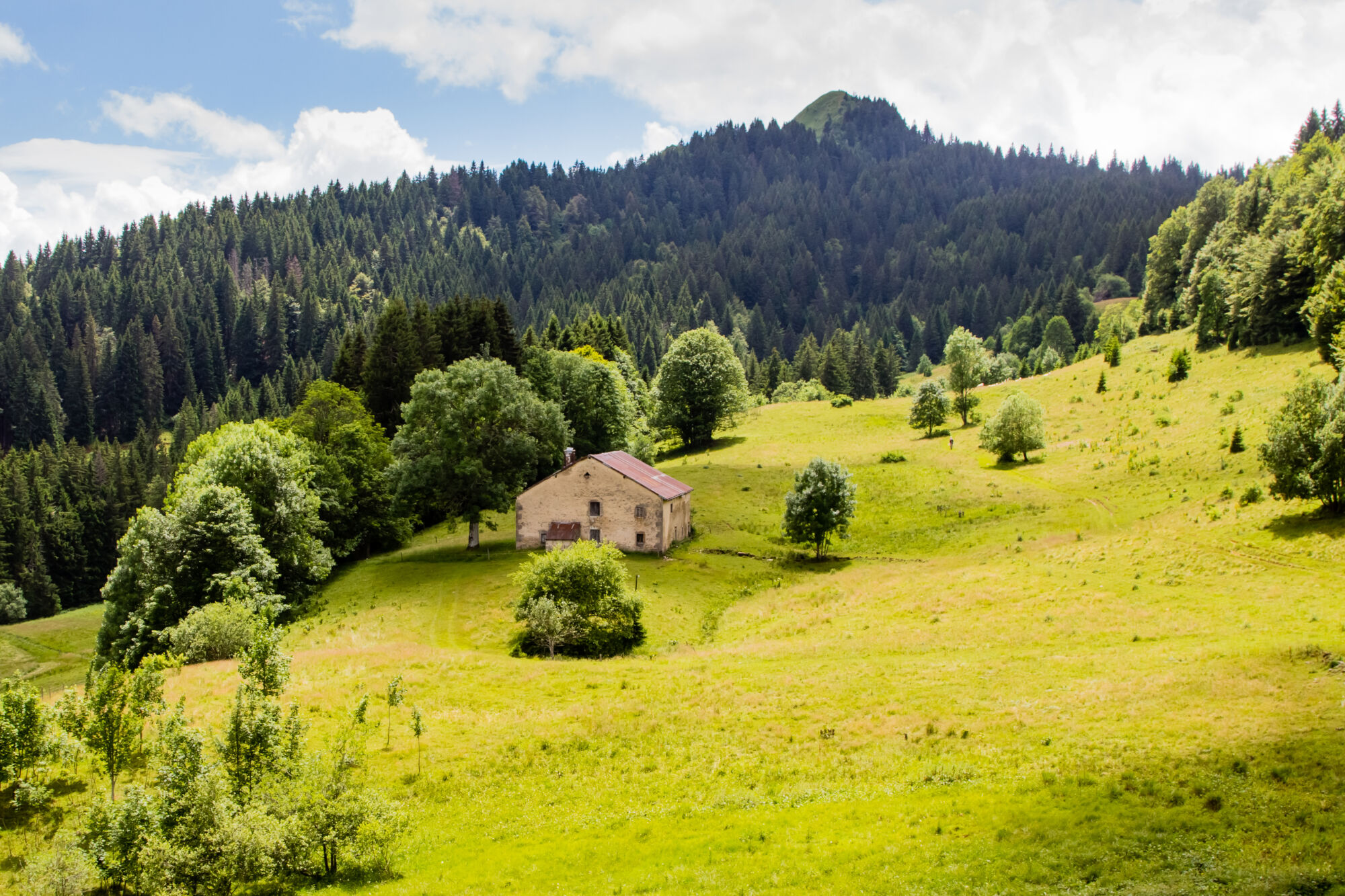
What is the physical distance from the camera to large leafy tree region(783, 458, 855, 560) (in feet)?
198

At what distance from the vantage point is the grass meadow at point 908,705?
18.6 meters

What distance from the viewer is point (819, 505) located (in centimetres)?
6041

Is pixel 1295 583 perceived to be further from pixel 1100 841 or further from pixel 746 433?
pixel 746 433

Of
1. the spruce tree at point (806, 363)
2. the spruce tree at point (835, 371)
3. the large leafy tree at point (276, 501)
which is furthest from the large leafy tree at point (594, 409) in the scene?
the spruce tree at point (806, 363)

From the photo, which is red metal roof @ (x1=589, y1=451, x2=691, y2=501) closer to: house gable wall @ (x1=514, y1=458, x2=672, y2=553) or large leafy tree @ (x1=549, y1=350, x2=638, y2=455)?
house gable wall @ (x1=514, y1=458, x2=672, y2=553)

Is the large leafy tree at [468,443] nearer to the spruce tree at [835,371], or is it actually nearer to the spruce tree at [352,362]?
the spruce tree at [352,362]

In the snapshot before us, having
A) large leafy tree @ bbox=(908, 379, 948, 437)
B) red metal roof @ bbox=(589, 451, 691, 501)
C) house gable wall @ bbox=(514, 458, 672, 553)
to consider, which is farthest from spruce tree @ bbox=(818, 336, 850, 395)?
house gable wall @ bbox=(514, 458, 672, 553)

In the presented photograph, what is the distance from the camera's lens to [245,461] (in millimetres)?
58656

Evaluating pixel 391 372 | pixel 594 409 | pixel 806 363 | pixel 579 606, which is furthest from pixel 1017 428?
pixel 806 363

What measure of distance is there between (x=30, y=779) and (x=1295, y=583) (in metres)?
48.4

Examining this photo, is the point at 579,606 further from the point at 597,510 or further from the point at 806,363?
the point at 806,363

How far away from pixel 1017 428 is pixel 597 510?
4201 cm

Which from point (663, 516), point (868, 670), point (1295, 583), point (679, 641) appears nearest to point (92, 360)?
point (663, 516)

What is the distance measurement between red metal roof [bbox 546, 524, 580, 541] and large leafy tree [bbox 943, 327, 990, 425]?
57.2 meters
